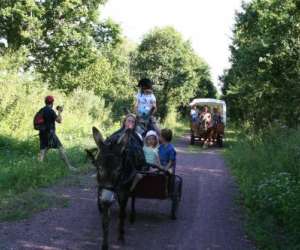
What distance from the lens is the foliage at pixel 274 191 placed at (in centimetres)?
780

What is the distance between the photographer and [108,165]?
667 cm

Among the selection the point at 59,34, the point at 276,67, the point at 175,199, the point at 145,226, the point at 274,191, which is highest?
the point at 59,34

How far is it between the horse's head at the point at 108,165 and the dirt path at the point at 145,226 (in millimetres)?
1019

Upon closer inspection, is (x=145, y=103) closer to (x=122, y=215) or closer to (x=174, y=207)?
(x=174, y=207)

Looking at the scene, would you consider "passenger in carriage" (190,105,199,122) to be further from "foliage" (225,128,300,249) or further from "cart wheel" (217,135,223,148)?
"foliage" (225,128,300,249)

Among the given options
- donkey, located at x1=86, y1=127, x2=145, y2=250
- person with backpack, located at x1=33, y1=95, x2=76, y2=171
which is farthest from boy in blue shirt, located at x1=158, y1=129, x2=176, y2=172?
person with backpack, located at x1=33, y1=95, x2=76, y2=171

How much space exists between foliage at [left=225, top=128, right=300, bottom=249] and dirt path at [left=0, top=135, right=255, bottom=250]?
13.7 inches

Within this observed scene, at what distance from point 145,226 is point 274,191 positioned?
2.52 m

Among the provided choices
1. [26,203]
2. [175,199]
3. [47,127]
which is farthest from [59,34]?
[175,199]

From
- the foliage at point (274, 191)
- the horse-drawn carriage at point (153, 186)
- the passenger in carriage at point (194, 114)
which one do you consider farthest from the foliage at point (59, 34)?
the horse-drawn carriage at point (153, 186)

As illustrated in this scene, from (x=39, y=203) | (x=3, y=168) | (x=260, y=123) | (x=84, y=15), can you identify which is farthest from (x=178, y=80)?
(x=39, y=203)

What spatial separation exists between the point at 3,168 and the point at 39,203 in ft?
9.96

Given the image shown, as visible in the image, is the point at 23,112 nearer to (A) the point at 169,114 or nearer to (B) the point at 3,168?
(B) the point at 3,168

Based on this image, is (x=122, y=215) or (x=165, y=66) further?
(x=165, y=66)
